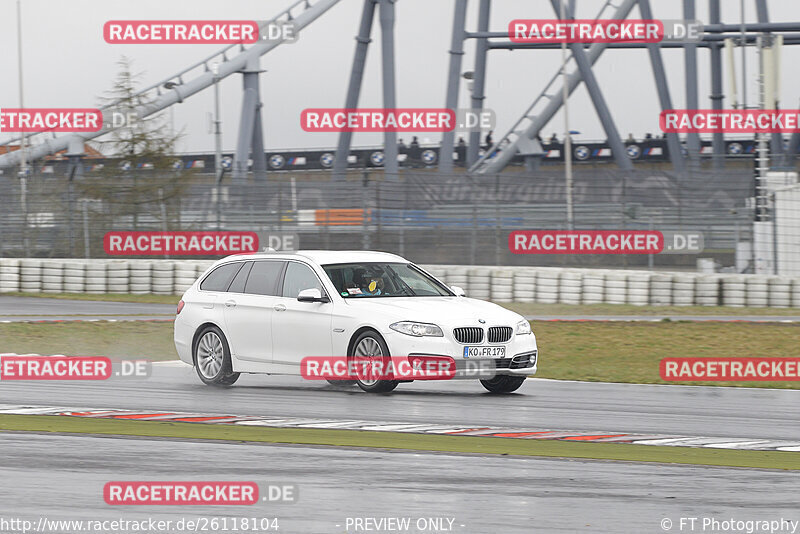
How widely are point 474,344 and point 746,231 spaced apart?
56.6 ft

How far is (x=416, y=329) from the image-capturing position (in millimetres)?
11102

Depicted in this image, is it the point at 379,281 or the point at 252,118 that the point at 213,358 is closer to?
the point at 379,281

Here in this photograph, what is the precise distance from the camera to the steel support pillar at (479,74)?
51.4m

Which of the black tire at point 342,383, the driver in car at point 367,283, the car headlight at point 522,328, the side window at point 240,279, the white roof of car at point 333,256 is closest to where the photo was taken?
the car headlight at point 522,328

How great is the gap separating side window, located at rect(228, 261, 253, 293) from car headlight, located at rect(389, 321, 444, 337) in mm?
2099

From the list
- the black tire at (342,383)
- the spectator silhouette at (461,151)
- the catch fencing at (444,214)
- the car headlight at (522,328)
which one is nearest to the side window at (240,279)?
the black tire at (342,383)

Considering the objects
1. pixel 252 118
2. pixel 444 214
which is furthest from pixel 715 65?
pixel 444 214

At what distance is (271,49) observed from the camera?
66.7m

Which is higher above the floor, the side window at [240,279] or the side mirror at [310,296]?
the side window at [240,279]

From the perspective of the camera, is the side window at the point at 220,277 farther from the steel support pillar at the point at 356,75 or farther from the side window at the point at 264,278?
the steel support pillar at the point at 356,75

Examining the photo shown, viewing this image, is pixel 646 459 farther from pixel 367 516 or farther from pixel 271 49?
pixel 271 49

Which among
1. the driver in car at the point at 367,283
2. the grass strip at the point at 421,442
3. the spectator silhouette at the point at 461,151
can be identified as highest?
the spectator silhouette at the point at 461,151

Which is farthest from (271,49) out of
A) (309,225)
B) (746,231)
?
(746,231)

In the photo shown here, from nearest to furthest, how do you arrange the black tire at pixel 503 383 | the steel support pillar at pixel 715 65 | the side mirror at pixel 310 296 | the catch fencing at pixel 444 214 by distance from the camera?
the side mirror at pixel 310 296
the black tire at pixel 503 383
the catch fencing at pixel 444 214
the steel support pillar at pixel 715 65
